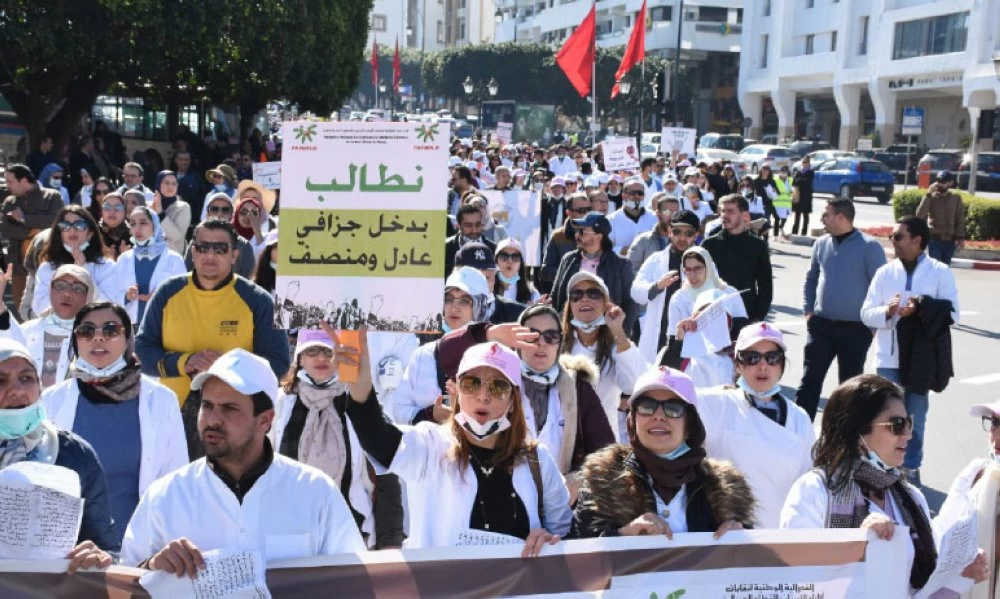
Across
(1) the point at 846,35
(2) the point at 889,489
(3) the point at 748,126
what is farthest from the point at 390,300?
(3) the point at 748,126

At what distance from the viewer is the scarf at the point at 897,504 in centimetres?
395

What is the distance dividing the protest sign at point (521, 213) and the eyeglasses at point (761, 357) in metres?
8.09

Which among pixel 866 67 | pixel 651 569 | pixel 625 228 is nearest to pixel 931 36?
pixel 866 67

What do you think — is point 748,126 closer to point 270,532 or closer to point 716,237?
point 716,237

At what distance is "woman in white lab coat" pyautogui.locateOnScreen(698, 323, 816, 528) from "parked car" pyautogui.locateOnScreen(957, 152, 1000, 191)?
119 ft

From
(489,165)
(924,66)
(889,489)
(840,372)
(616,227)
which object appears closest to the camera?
(889,489)

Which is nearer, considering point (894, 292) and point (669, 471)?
point (669, 471)

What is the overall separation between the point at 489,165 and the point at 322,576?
2160 centimetres

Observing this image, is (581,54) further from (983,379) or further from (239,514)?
(239,514)

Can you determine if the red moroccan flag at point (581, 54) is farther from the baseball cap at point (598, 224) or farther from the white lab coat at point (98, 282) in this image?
the white lab coat at point (98, 282)

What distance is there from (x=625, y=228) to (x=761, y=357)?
7611 mm

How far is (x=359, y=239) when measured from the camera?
14.4 ft

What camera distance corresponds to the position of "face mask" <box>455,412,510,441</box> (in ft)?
13.2

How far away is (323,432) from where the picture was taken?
518 cm
